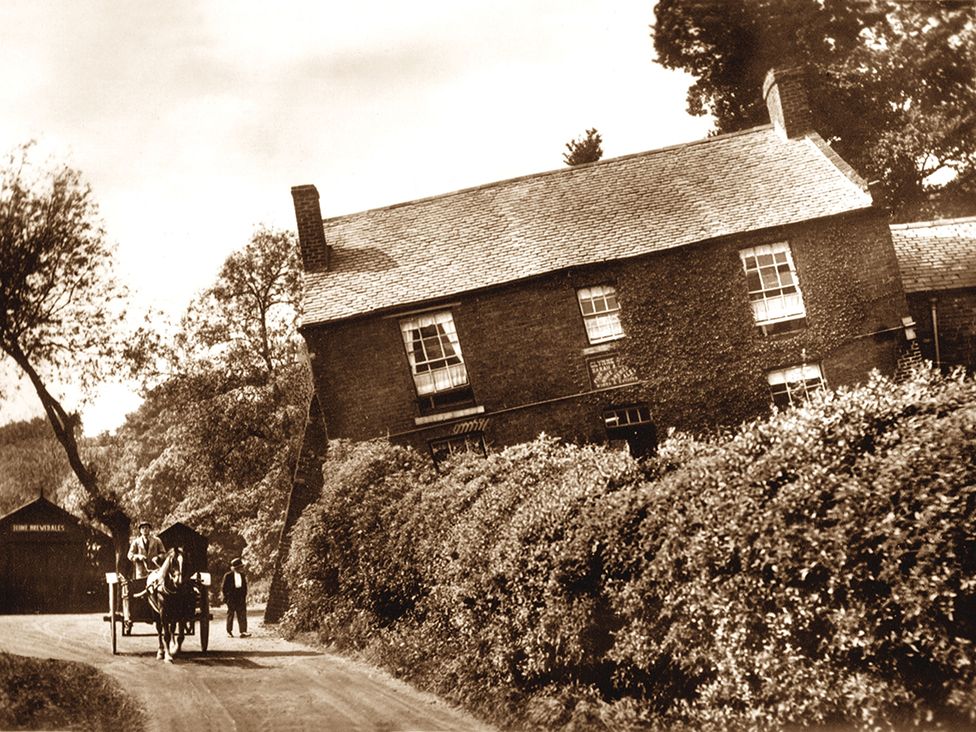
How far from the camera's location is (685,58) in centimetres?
3281

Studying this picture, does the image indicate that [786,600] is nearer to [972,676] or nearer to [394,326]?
[972,676]

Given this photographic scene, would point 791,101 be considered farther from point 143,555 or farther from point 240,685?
point 240,685

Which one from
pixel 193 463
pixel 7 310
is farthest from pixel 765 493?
pixel 193 463

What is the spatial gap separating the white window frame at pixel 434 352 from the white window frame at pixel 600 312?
3.73 metres

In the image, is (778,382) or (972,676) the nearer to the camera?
(972,676)

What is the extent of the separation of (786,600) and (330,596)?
12950 mm

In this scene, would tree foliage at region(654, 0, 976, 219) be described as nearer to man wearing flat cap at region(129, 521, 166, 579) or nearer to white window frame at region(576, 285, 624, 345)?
white window frame at region(576, 285, 624, 345)

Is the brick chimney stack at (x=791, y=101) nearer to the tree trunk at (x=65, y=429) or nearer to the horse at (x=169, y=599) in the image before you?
the horse at (x=169, y=599)

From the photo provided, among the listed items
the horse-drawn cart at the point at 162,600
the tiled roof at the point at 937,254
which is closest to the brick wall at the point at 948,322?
the tiled roof at the point at 937,254

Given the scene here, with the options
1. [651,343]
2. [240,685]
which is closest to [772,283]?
[651,343]

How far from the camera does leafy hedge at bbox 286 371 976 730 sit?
6098 mm

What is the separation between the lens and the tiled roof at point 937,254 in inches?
995

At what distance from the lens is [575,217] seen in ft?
86.5

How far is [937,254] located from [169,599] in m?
24.1
